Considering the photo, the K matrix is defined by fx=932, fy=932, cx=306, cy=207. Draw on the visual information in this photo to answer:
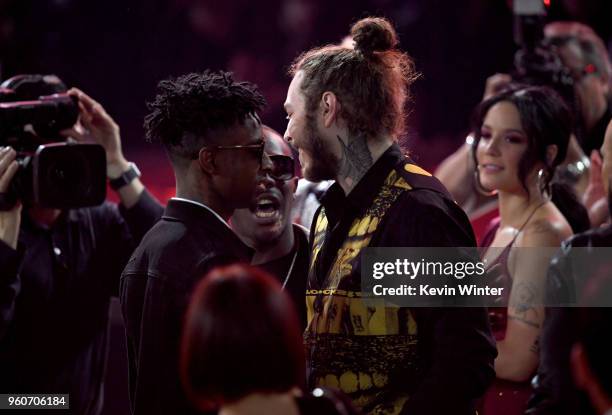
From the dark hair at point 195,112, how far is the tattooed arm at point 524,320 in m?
1.08

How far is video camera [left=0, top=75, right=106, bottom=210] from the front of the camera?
2.81 metres

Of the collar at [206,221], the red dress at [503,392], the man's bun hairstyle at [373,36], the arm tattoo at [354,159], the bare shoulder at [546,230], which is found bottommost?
the red dress at [503,392]

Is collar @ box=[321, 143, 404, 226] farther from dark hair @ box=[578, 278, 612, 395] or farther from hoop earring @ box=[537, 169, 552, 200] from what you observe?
hoop earring @ box=[537, 169, 552, 200]

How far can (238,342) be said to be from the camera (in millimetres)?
1416

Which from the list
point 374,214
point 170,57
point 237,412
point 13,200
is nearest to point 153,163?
point 170,57

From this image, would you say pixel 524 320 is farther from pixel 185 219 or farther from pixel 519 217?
pixel 185 219

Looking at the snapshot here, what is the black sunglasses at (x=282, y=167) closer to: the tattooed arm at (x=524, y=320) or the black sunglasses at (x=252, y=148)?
the black sunglasses at (x=252, y=148)

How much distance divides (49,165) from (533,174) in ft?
5.27

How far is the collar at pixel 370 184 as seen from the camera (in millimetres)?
2240

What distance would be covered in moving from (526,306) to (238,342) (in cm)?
167

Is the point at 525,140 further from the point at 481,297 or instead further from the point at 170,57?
the point at 170,57

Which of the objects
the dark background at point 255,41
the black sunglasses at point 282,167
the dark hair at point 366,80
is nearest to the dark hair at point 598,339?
the dark hair at point 366,80

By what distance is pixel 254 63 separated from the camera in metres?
5.01

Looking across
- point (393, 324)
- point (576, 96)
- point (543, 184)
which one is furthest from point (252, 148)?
point (576, 96)
